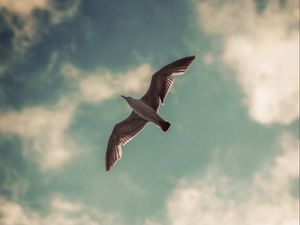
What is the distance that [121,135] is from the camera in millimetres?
16547

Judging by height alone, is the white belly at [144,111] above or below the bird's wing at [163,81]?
below

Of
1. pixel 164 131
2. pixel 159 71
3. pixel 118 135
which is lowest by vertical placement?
pixel 164 131

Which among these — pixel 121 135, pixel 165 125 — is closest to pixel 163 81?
pixel 165 125

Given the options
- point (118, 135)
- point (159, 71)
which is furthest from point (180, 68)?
point (118, 135)

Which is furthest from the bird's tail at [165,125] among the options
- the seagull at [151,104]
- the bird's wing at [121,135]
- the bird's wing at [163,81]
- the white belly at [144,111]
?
the bird's wing at [121,135]

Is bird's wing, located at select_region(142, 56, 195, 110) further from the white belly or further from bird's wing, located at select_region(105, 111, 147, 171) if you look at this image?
bird's wing, located at select_region(105, 111, 147, 171)

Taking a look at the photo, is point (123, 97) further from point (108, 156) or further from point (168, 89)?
point (108, 156)

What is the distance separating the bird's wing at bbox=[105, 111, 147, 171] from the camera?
16188mm

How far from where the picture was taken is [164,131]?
14.8 metres

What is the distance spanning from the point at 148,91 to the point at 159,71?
3.10 feet

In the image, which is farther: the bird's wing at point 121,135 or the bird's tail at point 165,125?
the bird's wing at point 121,135

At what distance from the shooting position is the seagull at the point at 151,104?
1502cm

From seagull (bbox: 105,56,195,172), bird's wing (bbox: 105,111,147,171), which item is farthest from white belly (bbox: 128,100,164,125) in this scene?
bird's wing (bbox: 105,111,147,171)

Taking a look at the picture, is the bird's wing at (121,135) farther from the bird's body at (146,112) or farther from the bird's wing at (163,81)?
the bird's wing at (163,81)
